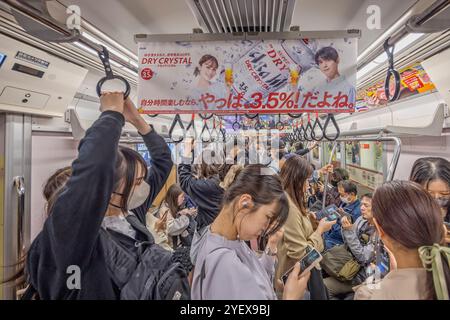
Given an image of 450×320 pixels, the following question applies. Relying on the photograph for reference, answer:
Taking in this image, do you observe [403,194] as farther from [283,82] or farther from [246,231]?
[283,82]

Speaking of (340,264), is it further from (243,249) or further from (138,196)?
(138,196)

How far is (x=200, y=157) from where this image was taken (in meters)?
2.31

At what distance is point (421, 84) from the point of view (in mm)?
2354

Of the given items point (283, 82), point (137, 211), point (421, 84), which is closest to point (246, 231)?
point (137, 211)

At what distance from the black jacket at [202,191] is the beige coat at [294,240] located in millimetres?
690

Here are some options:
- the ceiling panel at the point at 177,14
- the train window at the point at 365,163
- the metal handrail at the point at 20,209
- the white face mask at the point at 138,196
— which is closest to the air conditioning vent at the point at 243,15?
the ceiling panel at the point at 177,14

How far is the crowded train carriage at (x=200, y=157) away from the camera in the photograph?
34.9 inches

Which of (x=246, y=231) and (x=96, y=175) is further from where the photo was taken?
(x=246, y=231)

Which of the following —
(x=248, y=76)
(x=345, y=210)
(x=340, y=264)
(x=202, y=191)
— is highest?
(x=248, y=76)

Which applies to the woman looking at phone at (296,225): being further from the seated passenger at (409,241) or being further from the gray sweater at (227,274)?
the seated passenger at (409,241)

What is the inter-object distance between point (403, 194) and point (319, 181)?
242cm

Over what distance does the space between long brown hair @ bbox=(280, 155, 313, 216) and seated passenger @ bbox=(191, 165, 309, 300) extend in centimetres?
54

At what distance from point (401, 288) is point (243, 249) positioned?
2.00 ft

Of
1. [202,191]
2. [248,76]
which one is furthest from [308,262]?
[202,191]
